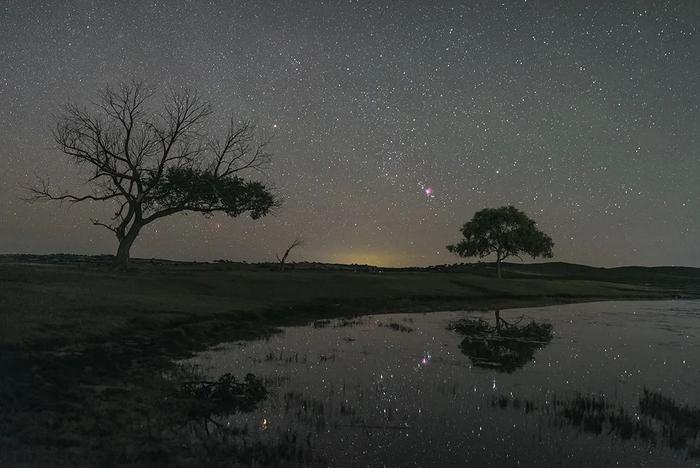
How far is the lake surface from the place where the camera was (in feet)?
34.0

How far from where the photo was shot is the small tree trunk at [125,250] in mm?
46656

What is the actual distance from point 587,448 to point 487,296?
52.6 m

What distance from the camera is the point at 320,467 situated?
9023 mm

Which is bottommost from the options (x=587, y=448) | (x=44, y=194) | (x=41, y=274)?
(x=587, y=448)

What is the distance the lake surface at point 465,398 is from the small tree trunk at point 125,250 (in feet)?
79.7

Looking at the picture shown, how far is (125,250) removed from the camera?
47.8m

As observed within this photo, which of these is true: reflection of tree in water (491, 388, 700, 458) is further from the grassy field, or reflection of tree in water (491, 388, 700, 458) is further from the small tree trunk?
the small tree trunk

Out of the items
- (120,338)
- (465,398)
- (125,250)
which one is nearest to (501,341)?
(465,398)

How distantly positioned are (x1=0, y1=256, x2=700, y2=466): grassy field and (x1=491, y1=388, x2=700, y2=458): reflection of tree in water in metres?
8.19

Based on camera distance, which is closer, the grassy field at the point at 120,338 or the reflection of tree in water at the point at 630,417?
the grassy field at the point at 120,338

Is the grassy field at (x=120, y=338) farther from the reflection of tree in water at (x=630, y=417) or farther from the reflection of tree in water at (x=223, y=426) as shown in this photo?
the reflection of tree in water at (x=630, y=417)

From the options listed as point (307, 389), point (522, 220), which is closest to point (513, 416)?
point (307, 389)

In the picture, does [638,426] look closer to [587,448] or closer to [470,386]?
[587,448]

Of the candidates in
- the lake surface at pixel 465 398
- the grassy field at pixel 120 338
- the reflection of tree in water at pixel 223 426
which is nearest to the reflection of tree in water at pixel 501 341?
the lake surface at pixel 465 398
